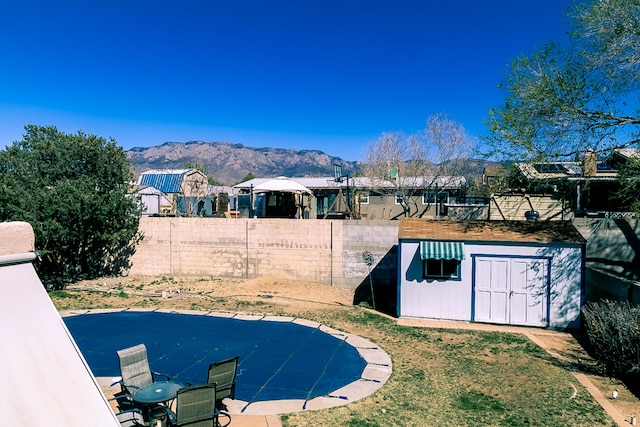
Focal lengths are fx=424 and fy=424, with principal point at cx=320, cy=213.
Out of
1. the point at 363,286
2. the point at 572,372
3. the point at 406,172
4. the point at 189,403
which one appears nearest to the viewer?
the point at 189,403

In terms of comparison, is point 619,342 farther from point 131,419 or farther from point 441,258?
point 131,419

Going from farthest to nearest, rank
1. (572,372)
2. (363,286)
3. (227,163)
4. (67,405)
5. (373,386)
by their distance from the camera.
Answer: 1. (227,163)
2. (363,286)
3. (572,372)
4. (373,386)
5. (67,405)

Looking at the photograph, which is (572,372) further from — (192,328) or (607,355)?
(192,328)

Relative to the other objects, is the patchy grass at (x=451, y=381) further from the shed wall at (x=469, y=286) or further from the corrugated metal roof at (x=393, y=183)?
the corrugated metal roof at (x=393, y=183)

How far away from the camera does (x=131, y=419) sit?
6406mm

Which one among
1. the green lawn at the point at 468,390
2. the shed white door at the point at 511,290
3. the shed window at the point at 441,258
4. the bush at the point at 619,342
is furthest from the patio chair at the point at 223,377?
the shed white door at the point at 511,290

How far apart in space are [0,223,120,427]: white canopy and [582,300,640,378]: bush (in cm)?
1005

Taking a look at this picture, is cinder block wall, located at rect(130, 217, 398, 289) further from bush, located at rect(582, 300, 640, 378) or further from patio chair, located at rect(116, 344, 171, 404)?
patio chair, located at rect(116, 344, 171, 404)

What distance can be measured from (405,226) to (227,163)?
189491 millimetres

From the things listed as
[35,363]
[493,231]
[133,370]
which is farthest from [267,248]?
[35,363]

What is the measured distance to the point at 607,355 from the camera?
31.7 ft

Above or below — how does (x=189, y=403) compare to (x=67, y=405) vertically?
below

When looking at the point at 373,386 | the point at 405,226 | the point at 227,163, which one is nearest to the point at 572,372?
the point at 373,386

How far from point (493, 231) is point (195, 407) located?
11.2 metres
